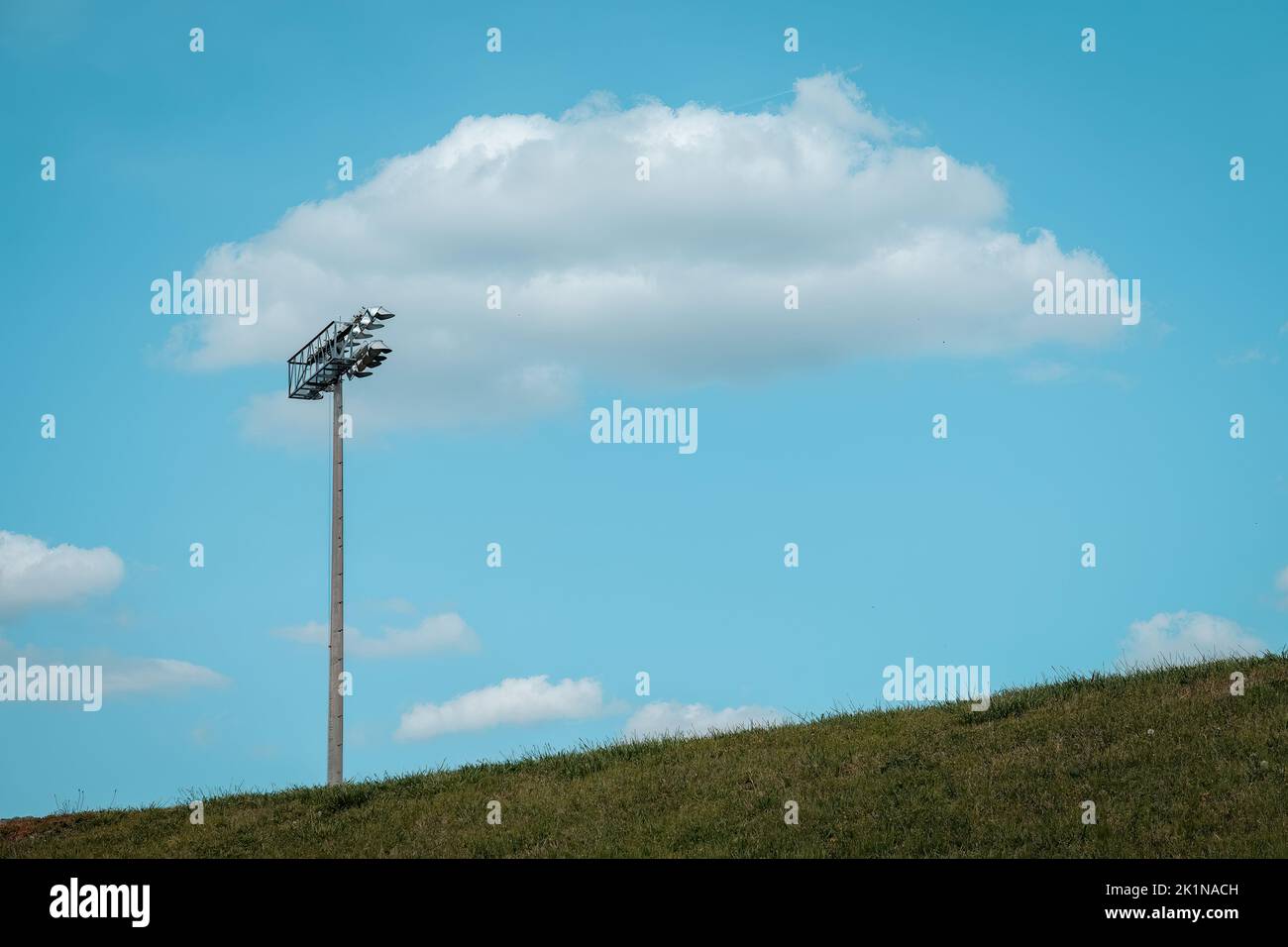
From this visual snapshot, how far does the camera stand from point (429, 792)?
2498 cm

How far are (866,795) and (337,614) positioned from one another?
1344cm

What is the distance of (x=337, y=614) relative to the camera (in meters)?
28.5

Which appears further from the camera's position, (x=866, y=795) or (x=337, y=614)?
(x=337, y=614)

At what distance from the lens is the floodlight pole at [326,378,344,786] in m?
27.6

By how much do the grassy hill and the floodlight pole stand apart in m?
1.36

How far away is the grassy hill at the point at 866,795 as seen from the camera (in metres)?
18.3

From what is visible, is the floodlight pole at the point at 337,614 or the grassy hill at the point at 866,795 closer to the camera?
the grassy hill at the point at 866,795

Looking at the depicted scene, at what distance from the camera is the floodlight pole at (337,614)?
90.4 feet

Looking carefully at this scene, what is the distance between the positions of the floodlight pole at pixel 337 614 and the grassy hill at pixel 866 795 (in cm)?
136

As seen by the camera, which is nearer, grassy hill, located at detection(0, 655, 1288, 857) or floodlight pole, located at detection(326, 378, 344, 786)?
grassy hill, located at detection(0, 655, 1288, 857)

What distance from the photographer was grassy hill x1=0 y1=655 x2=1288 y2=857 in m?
18.3
